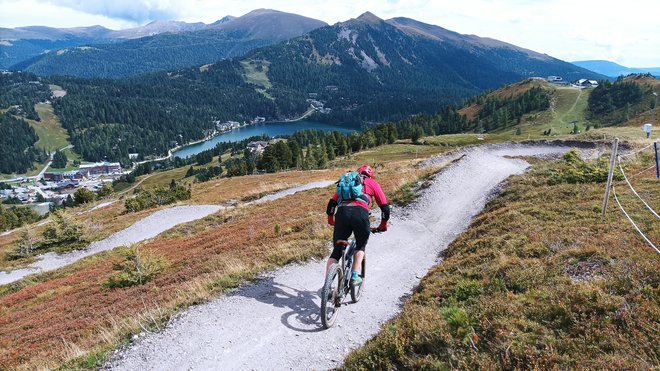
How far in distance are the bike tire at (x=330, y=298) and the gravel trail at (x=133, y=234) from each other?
25363 millimetres

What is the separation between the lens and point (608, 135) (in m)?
41.5

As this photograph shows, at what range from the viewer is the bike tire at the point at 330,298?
29.2 ft

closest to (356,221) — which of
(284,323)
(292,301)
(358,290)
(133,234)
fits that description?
(358,290)

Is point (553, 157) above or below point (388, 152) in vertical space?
above

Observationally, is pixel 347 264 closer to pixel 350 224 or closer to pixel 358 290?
pixel 350 224

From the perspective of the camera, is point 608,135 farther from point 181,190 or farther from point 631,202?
point 181,190

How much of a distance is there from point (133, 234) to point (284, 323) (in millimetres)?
32317

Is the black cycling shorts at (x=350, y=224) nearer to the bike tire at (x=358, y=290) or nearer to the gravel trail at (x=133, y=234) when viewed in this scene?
the bike tire at (x=358, y=290)

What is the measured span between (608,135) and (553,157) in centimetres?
1181

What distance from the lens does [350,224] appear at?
9328mm

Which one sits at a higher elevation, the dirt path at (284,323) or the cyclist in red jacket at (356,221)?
the cyclist in red jacket at (356,221)

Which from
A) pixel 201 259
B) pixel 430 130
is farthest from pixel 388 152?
pixel 201 259

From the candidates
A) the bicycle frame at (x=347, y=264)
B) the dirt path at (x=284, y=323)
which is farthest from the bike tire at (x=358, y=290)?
the bicycle frame at (x=347, y=264)

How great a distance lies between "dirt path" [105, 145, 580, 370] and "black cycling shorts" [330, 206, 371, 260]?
210cm
